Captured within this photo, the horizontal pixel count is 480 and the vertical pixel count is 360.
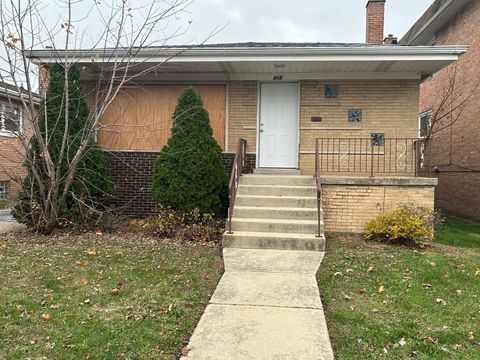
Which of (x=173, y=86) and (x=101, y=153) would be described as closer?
(x=101, y=153)

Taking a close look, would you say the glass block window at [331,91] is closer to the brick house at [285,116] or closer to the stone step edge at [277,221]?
the brick house at [285,116]

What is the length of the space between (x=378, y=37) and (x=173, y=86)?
697 cm

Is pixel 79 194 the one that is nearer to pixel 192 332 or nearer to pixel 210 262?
pixel 210 262

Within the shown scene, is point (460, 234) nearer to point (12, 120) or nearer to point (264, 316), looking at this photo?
point (264, 316)

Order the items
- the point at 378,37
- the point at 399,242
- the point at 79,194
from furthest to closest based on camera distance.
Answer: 1. the point at 378,37
2. the point at 79,194
3. the point at 399,242

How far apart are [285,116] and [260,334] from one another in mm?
6908

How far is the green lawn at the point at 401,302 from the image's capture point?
3.31 metres

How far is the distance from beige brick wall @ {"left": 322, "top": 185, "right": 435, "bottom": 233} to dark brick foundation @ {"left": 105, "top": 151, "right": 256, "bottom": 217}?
2.37 m

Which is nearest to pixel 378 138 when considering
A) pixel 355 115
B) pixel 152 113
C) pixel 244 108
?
pixel 355 115

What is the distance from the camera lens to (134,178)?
30.9ft

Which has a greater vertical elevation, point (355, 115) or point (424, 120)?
point (424, 120)

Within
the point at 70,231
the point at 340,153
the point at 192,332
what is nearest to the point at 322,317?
the point at 192,332

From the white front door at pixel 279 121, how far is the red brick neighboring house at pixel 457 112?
5.62m

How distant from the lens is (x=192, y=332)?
3514 mm
